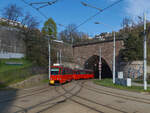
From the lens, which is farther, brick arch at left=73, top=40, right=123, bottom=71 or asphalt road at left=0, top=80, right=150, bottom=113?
brick arch at left=73, top=40, right=123, bottom=71

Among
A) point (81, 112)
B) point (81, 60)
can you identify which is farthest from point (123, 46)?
point (81, 112)

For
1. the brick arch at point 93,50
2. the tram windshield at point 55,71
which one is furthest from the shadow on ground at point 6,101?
the brick arch at point 93,50

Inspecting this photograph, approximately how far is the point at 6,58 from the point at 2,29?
580cm

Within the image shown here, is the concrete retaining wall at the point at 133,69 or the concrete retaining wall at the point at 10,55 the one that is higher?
the concrete retaining wall at the point at 10,55

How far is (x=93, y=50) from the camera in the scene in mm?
55281

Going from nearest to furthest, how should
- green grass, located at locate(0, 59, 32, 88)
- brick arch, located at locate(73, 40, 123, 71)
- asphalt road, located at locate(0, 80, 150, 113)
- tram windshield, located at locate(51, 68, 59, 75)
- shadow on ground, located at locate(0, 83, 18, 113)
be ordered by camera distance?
asphalt road, located at locate(0, 80, 150, 113) → shadow on ground, located at locate(0, 83, 18, 113) → green grass, located at locate(0, 59, 32, 88) → tram windshield, located at locate(51, 68, 59, 75) → brick arch, located at locate(73, 40, 123, 71)

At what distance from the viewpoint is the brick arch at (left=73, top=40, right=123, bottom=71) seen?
1988 inches

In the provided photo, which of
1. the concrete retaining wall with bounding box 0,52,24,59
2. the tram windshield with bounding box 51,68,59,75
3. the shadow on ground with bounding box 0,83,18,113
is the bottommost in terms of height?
the shadow on ground with bounding box 0,83,18,113

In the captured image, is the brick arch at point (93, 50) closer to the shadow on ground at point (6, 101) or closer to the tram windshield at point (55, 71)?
the tram windshield at point (55, 71)

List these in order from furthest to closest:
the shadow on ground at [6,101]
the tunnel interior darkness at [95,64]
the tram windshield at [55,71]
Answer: the tunnel interior darkness at [95,64] < the tram windshield at [55,71] < the shadow on ground at [6,101]

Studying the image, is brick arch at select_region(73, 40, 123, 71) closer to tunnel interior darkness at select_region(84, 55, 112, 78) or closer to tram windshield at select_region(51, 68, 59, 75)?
tunnel interior darkness at select_region(84, 55, 112, 78)

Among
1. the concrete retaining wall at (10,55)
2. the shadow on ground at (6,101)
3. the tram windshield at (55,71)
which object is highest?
the concrete retaining wall at (10,55)

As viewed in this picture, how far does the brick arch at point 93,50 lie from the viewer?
50.5 metres

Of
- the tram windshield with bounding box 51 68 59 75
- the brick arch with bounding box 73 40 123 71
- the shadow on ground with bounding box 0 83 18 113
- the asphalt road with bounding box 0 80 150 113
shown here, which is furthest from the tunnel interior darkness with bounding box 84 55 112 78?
the asphalt road with bounding box 0 80 150 113
